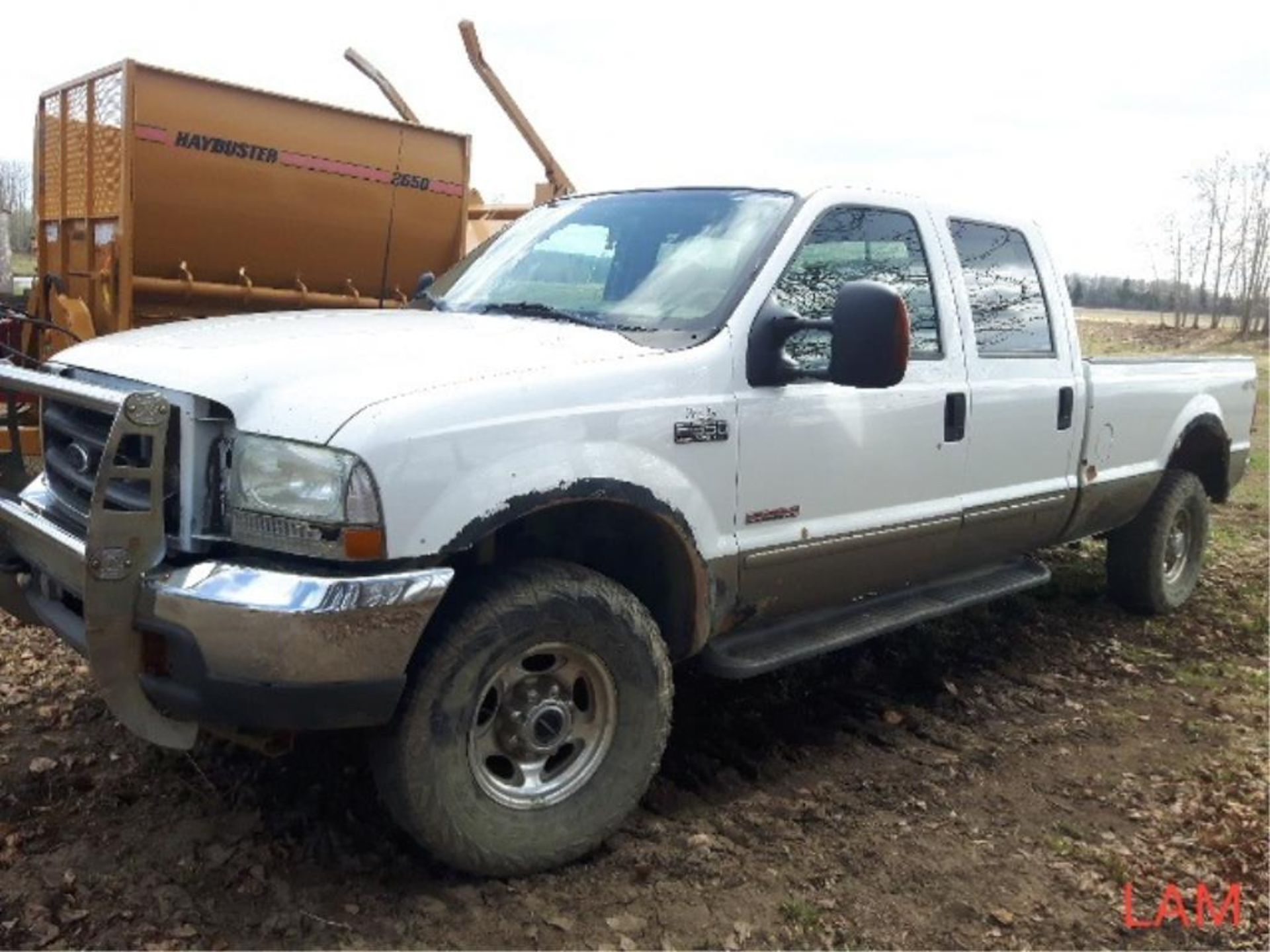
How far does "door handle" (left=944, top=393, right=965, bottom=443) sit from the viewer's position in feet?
14.4

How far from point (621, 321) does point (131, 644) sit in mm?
1754

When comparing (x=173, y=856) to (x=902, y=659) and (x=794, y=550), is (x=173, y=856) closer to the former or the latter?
(x=794, y=550)

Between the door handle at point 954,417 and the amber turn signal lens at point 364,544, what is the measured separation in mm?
2449

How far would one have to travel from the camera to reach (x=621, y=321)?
371 centimetres

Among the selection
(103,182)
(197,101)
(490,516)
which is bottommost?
(490,516)

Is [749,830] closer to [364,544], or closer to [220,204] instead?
[364,544]

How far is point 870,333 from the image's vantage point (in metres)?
3.38

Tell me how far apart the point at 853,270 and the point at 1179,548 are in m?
3.55

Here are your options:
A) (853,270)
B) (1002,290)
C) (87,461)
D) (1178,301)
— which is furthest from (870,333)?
(1178,301)

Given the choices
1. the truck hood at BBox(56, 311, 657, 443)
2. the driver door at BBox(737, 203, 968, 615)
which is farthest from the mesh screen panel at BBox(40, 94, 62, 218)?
the driver door at BBox(737, 203, 968, 615)

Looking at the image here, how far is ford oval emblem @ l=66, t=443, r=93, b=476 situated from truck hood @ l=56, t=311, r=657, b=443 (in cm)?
24

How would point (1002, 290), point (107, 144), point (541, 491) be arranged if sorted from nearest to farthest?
point (541, 491) < point (1002, 290) < point (107, 144)

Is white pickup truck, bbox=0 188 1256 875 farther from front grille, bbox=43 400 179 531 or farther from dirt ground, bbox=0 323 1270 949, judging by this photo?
dirt ground, bbox=0 323 1270 949

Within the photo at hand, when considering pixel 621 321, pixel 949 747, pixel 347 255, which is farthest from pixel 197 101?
pixel 949 747
